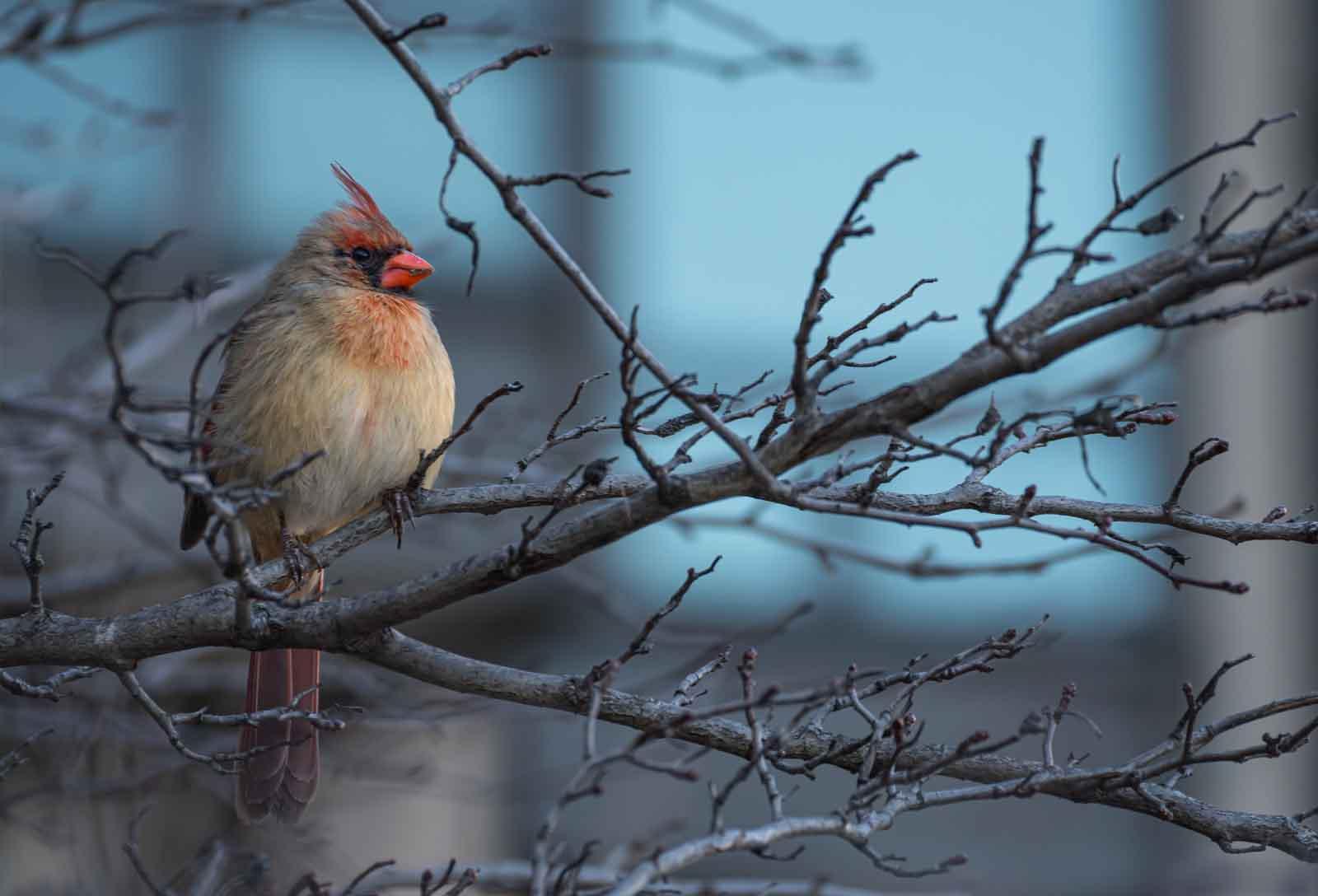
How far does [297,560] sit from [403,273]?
3.35 ft

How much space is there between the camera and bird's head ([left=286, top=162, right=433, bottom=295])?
12.1 feet

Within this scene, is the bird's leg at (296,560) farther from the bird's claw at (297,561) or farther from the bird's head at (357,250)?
the bird's head at (357,250)

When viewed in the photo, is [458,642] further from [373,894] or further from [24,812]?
[373,894]

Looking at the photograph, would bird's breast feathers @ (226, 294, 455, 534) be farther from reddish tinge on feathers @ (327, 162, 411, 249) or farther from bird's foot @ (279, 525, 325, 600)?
reddish tinge on feathers @ (327, 162, 411, 249)

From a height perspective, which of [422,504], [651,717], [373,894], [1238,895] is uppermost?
[422,504]

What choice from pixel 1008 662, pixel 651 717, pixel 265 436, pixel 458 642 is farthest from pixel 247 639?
pixel 1008 662

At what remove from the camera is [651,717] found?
87.1 inches

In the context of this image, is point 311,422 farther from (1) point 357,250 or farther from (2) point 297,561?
(1) point 357,250

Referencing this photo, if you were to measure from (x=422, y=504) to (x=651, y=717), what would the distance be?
0.69 m

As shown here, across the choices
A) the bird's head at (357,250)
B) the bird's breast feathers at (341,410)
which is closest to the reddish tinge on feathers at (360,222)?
the bird's head at (357,250)

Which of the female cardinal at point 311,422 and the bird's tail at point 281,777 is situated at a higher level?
the female cardinal at point 311,422

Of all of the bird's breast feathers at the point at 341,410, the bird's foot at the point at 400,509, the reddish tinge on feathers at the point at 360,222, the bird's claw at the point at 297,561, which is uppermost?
the reddish tinge on feathers at the point at 360,222

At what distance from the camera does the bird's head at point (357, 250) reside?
370 centimetres

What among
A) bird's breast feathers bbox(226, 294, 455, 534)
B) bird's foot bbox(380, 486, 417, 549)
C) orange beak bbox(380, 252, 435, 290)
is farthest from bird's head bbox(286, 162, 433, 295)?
bird's foot bbox(380, 486, 417, 549)
